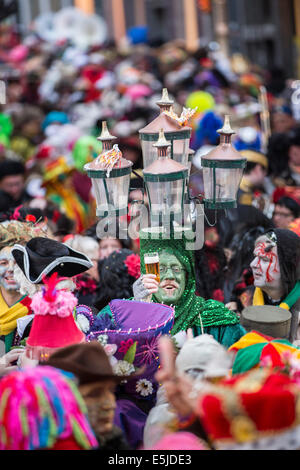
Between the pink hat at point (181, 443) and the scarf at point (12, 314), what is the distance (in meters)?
1.81

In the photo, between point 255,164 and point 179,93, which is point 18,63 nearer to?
point 179,93

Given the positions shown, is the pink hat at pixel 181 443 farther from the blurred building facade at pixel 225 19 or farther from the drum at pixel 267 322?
the blurred building facade at pixel 225 19

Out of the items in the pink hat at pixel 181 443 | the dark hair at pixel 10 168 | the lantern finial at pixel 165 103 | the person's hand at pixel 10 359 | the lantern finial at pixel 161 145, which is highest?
the lantern finial at pixel 165 103

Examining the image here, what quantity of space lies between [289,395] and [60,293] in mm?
1267

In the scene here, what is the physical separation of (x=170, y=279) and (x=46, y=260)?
2.29 feet

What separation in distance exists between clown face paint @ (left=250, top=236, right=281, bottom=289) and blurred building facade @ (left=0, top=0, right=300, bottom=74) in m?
29.6

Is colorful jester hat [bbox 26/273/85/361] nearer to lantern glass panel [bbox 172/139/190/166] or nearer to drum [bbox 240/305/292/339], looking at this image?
drum [bbox 240/305/292/339]

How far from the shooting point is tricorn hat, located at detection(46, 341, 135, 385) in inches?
118

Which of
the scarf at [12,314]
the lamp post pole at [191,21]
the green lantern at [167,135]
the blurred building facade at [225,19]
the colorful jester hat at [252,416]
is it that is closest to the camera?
the colorful jester hat at [252,416]

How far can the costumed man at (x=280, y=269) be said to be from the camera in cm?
452

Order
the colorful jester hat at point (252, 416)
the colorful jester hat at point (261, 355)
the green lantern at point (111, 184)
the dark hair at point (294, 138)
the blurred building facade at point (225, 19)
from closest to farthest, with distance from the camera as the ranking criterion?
the colorful jester hat at point (252, 416), the colorful jester hat at point (261, 355), the green lantern at point (111, 184), the dark hair at point (294, 138), the blurred building facade at point (225, 19)

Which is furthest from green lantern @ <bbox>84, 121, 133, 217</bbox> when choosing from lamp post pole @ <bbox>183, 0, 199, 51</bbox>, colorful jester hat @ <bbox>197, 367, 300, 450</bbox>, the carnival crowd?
lamp post pole @ <bbox>183, 0, 199, 51</bbox>

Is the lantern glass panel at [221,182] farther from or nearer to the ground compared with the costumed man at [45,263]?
farther from the ground

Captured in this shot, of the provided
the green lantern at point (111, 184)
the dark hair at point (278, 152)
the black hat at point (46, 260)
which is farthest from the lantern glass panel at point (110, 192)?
the dark hair at point (278, 152)
